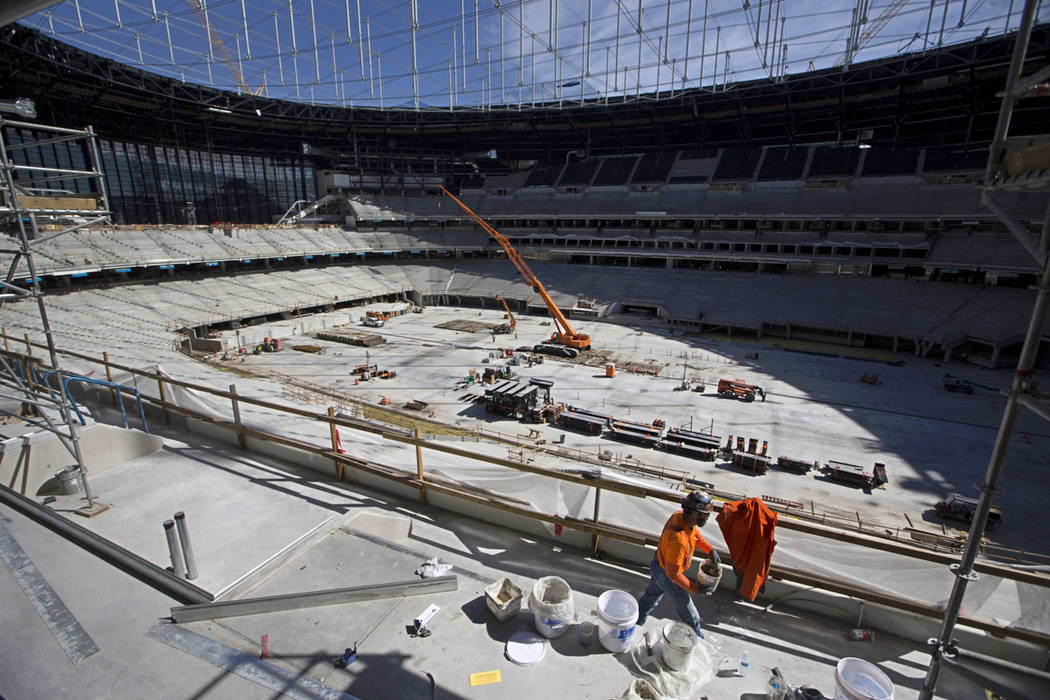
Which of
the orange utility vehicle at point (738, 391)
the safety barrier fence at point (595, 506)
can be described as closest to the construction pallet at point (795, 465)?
the orange utility vehicle at point (738, 391)

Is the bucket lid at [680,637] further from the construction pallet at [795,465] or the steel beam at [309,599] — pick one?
the construction pallet at [795,465]

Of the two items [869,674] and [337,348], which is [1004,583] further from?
[337,348]

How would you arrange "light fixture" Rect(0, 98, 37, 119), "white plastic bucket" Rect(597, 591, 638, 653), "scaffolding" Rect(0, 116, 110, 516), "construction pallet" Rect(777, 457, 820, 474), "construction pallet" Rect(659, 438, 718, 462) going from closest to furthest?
"white plastic bucket" Rect(597, 591, 638, 653)
"light fixture" Rect(0, 98, 37, 119)
"scaffolding" Rect(0, 116, 110, 516)
"construction pallet" Rect(777, 457, 820, 474)
"construction pallet" Rect(659, 438, 718, 462)

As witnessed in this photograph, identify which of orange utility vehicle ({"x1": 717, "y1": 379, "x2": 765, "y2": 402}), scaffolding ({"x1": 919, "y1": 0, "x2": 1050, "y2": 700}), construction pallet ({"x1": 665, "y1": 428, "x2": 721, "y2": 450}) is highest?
scaffolding ({"x1": 919, "y1": 0, "x2": 1050, "y2": 700})

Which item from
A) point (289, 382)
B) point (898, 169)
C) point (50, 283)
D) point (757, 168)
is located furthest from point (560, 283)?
point (50, 283)

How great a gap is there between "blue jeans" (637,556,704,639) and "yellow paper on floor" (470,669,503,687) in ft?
4.58

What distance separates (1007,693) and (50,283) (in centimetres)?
4512

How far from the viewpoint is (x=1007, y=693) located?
12.5 feet

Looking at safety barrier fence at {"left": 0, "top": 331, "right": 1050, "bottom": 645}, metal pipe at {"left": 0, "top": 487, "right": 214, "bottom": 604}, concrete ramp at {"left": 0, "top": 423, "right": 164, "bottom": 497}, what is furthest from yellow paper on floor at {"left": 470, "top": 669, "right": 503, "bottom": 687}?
concrete ramp at {"left": 0, "top": 423, "right": 164, "bottom": 497}

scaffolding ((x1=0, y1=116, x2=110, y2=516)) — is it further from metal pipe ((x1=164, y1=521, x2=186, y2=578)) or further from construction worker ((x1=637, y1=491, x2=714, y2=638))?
construction worker ((x1=637, y1=491, x2=714, y2=638))

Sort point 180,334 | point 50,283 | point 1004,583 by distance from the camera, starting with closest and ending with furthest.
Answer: point 1004,583 < point 180,334 < point 50,283

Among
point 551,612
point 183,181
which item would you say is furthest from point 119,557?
point 183,181

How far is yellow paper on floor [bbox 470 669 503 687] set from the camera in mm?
3686

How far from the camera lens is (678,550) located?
14.0 feet
